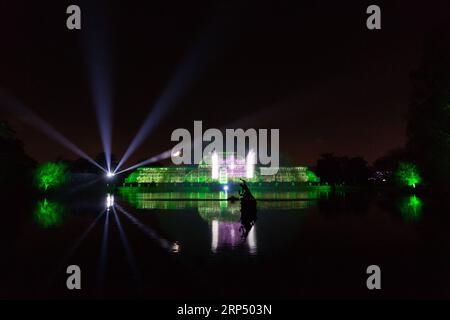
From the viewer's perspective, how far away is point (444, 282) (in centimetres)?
1116

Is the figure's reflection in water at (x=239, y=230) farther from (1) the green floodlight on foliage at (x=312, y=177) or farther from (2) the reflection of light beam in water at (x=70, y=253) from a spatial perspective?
(1) the green floodlight on foliage at (x=312, y=177)

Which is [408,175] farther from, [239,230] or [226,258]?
[226,258]

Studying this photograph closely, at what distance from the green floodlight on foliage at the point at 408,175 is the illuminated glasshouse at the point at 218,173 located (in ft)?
167

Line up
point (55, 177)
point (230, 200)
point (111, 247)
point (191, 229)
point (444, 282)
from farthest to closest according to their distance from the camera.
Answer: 1. point (55, 177)
2. point (230, 200)
3. point (191, 229)
4. point (111, 247)
5. point (444, 282)

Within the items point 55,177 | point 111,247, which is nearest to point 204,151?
point 55,177

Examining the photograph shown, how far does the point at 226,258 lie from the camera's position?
14031 mm

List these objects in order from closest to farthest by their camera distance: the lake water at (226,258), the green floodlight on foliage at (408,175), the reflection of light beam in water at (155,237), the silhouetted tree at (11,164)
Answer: the lake water at (226,258), the reflection of light beam in water at (155,237), the silhouetted tree at (11,164), the green floodlight on foliage at (408,175)

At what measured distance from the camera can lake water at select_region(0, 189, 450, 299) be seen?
35.2ft

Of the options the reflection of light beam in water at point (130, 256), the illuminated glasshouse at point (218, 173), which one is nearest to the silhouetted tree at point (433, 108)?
the reflection of light beam in water at point (130, 256)

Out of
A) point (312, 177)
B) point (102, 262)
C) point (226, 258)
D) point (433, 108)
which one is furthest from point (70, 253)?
point (312, 177)

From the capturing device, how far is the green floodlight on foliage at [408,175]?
2152 inches

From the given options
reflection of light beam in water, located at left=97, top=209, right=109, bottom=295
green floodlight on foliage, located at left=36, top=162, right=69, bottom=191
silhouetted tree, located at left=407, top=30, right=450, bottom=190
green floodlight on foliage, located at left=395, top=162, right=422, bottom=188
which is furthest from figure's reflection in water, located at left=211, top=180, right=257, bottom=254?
green floodlight on foliage, located at left=36, top=162, right=69, bottom=191
